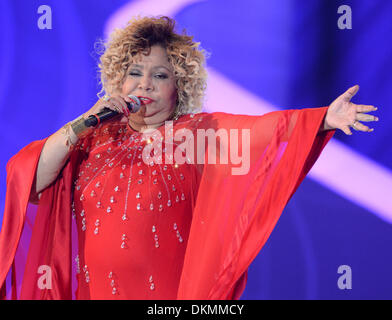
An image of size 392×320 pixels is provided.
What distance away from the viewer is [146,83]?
1.64 meters

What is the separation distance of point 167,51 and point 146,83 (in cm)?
15

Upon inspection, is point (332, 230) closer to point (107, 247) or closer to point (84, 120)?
point (107, 247)

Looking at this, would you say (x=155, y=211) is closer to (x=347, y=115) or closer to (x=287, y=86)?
(x=347, y=115)

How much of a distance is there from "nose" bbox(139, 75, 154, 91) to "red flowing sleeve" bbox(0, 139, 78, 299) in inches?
11.9

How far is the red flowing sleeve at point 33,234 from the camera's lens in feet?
5.09

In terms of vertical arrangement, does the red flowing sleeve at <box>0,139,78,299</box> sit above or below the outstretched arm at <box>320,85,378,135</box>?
below

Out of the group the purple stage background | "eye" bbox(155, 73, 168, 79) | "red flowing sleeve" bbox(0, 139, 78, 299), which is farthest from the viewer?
the purple stage background

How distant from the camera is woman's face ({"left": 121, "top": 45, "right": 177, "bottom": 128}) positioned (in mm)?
1650

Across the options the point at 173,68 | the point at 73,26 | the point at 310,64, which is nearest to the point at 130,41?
the point at 173,68

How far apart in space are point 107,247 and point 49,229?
0.22 metres

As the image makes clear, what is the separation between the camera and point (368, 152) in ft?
6.98
